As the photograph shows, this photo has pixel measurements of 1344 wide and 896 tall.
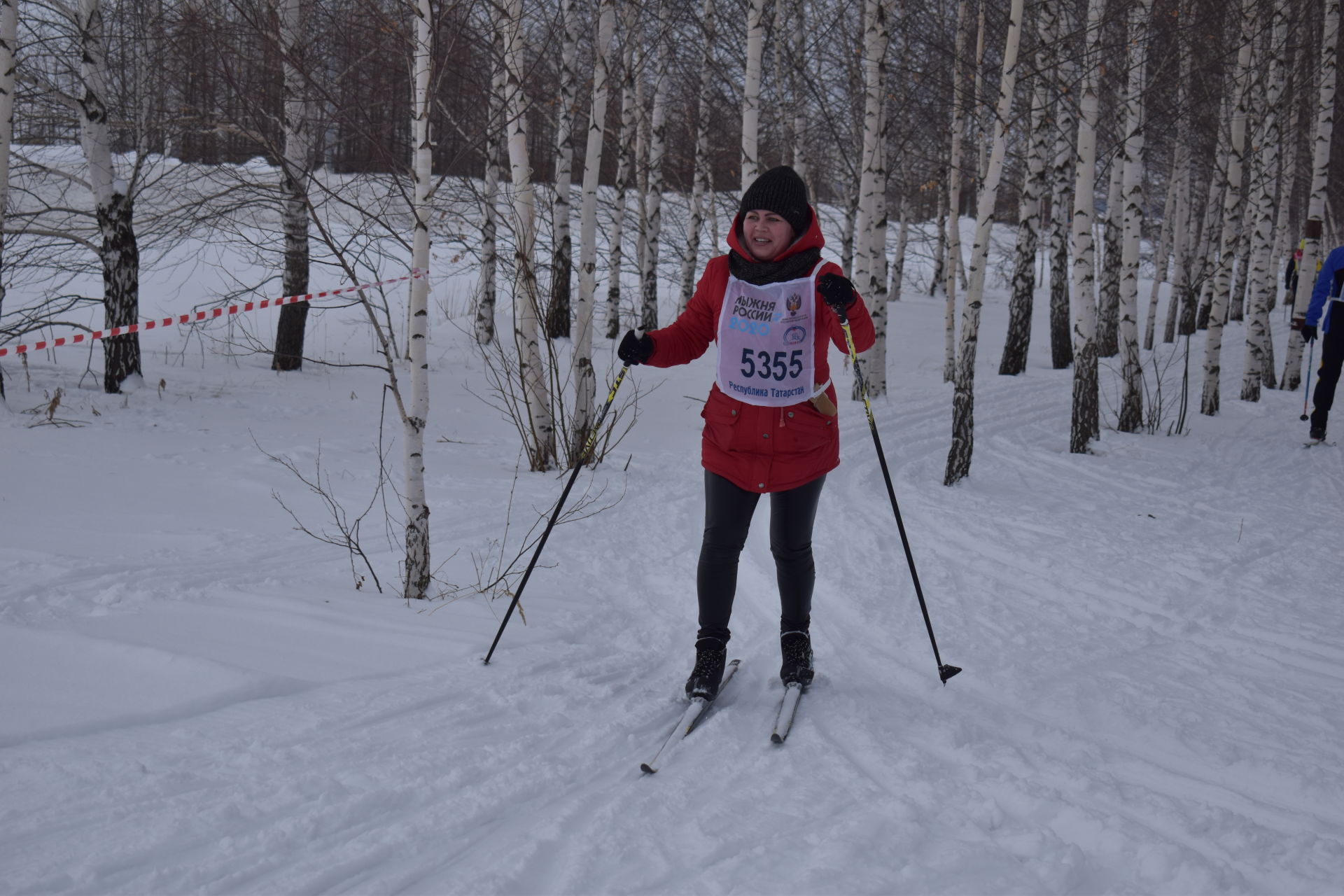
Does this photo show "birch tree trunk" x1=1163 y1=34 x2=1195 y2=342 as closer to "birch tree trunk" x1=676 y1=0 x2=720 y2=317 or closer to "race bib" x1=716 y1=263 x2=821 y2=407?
"birch tree trunk" x1=676 y1=0 x2=720 y2=317

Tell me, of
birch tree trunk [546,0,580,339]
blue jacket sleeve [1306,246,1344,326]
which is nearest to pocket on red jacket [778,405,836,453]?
birch tree trunk [546,0,580,339]

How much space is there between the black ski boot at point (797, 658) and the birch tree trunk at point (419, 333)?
1.77m

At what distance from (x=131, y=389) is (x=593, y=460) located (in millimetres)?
4652

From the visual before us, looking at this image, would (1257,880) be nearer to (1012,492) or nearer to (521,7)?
(1012,492)

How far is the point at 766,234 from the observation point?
325 cm

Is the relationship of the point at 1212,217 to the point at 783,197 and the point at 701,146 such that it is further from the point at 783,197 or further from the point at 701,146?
the point at 783,197

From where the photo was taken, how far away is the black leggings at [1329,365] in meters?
8.62

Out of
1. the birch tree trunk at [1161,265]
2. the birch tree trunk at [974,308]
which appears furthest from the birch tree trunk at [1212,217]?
the birch tree trunk at [974,308]

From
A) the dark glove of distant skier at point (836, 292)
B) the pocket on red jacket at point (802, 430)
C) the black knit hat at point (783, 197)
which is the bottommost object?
the pocket on red jacket at point (802, 430)

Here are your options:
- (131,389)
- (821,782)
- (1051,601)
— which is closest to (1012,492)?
(1051,601)

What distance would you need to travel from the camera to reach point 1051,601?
473 centimetres

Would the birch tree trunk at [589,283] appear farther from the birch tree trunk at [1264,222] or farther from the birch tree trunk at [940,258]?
the birch tree trunk at [940,258]

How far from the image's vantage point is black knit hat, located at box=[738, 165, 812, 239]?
3.22 meters

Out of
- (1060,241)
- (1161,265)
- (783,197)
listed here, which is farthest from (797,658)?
(1161,265)
